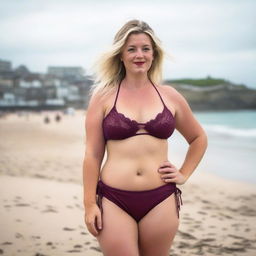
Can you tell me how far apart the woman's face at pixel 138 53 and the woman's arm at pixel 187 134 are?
9.7 inches

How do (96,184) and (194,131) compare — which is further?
(194,131)

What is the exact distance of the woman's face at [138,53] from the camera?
2498 mm

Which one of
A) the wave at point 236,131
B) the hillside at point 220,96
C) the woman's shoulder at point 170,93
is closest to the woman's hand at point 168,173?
the woman's shoulder at point 170,93

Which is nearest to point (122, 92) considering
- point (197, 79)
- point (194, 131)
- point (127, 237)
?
point (194, 131)

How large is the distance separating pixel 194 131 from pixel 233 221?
3421mm

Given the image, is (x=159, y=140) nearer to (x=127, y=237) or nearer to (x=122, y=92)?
(x=122, y=92)

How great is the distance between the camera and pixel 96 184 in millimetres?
2494

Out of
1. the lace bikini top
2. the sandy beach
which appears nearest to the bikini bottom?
the lace bikini top

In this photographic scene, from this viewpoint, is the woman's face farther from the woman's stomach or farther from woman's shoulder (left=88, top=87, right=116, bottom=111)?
the woman's stomach

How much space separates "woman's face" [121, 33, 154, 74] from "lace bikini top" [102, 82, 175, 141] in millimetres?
289

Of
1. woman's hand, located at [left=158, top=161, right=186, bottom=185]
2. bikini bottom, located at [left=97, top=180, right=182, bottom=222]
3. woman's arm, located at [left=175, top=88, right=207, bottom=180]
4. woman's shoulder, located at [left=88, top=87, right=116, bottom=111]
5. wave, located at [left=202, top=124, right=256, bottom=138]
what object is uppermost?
woman's shoulder, located at [left=88, top=87, right=116, bottom=111]

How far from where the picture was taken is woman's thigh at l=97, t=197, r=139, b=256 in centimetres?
234

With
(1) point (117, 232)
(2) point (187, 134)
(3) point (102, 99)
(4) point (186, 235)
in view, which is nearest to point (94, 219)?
(1) point (117, 232)

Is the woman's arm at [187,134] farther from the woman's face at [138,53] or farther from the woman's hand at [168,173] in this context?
the woman's face at [138,53]
